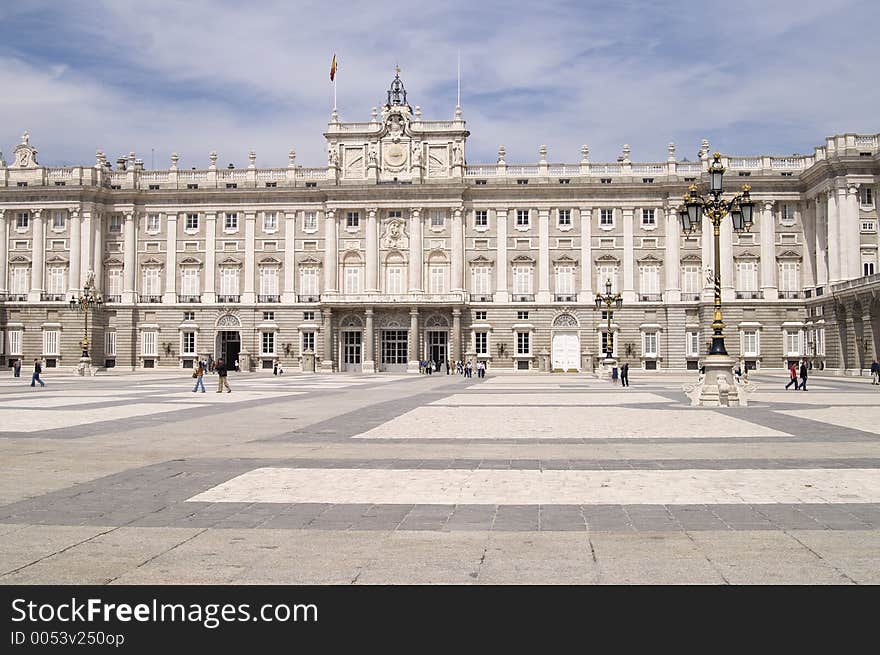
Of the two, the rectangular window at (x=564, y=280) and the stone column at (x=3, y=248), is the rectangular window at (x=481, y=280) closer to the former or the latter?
the rectangular window at (x=564, y=280)

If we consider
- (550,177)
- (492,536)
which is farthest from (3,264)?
(492,536)

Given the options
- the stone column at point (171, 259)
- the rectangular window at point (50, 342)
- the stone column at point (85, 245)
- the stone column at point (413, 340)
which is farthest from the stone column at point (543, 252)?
the rectangular window at point (50, 342)

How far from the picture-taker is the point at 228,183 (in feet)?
231

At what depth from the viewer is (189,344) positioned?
229 ft

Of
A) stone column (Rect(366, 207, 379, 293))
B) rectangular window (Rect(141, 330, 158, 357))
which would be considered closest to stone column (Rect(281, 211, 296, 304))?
stone column (Rect(366, 207, 379, 293))

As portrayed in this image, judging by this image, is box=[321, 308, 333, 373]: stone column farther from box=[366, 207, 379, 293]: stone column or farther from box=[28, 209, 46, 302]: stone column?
box=[28, 209, 46, 302]: stone column

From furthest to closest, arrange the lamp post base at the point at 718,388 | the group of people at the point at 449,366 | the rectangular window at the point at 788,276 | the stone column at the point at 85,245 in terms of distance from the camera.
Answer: the stone column at the point at 85,245
the rectangular window at the point at 788,276
the group of people at the point at 449,366
the lamp post base at the point at 718,388

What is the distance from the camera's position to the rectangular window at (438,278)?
68438mm

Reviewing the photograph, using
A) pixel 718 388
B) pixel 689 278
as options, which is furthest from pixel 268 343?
pixel 718 388

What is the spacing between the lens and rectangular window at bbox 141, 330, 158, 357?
229 ft

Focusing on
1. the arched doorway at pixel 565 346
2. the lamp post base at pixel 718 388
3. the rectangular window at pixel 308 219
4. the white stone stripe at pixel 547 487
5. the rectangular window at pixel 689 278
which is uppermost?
the rectangular window at pixel 308 219

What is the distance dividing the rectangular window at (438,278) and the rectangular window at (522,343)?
775 cm

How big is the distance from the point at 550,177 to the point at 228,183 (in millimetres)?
28457
